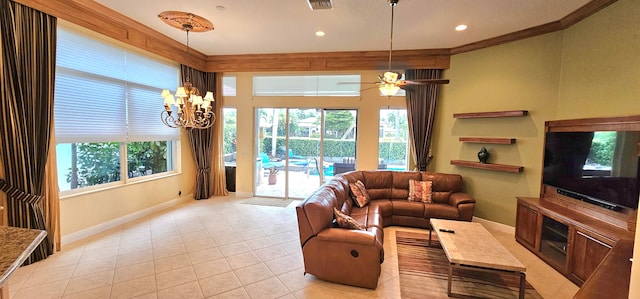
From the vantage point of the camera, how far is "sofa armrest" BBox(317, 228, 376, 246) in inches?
106

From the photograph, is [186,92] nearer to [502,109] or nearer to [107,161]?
[107,161]

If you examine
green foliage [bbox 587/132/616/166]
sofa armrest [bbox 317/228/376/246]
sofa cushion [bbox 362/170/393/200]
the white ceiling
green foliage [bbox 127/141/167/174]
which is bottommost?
sofa armrest [bbox 317/228/376/246]

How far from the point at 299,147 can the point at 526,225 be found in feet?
14.3

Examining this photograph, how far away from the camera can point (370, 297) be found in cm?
262

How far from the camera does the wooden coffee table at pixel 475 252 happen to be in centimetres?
247

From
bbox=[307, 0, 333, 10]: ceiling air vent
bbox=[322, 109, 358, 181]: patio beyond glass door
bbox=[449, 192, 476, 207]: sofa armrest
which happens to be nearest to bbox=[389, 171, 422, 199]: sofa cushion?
bbox=[449, 192, 476, 207]: sofa armrest

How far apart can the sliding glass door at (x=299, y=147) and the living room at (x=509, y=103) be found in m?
0.31

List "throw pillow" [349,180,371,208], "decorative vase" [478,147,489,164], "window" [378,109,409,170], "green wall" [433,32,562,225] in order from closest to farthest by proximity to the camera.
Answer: "green wall" [433,32,562,225], "throw pillow" [349,180,371,208], "decorative vase" [478,147,489,164], "window" [378,109,409,170]

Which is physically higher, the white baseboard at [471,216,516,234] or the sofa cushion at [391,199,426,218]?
the sofa cushion at [391,199,426,218]

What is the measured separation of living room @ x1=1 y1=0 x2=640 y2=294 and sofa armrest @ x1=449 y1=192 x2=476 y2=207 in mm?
523

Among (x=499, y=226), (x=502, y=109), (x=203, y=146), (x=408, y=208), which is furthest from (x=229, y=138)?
(x=499, y=226)

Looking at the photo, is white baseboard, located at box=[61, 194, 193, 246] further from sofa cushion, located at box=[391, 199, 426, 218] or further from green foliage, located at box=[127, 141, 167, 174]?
sofa cushion, located at box=[391, 199, 426, 218]

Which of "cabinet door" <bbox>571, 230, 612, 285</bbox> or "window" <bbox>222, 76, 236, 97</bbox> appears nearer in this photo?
"cabinet door" <bbox>571, 230, 612, 285</bbox>

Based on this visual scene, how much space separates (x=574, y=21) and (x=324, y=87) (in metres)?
4.14
